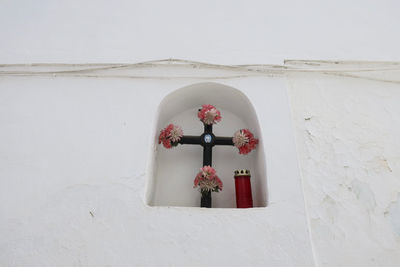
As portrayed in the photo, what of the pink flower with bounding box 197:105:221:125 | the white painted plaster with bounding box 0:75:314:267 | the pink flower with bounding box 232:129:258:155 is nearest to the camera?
the white painted plaster with bounding box 0:75:314:267

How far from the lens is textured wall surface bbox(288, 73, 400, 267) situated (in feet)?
5.47

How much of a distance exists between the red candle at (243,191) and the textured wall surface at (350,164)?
0.37 meters

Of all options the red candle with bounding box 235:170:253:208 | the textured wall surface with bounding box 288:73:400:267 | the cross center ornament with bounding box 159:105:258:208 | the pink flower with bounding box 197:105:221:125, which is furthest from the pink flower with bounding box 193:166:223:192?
the textured wall surface with bounding box 288:73:400:267

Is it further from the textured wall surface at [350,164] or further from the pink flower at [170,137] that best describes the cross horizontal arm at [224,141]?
the textured wall surface at [350,164]

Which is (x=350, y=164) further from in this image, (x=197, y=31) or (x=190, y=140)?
(x=197, y=31)

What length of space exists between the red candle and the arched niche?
0.10m

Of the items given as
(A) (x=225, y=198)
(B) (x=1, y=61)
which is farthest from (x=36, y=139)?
(A) (x=225, y=198)

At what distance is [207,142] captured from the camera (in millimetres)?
2160

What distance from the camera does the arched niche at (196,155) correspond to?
209cm

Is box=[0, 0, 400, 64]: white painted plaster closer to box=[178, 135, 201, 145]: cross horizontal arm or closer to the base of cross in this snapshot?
box=[178, 135, 201, 145]: cross horizontal arm

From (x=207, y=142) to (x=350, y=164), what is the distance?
1016 mm

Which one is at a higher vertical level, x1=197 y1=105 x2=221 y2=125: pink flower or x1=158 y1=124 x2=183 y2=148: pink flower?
x1=197 y1=105 x2=221 y2=125: pink flower

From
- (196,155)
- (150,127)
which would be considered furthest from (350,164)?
(150,127)

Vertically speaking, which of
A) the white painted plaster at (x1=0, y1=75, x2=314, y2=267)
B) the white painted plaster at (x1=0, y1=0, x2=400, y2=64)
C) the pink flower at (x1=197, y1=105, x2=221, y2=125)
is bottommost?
the white painted plaster at (x1=0, y1=75, x2=314, y2=267)
